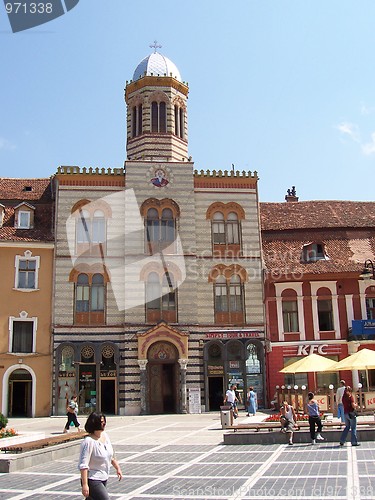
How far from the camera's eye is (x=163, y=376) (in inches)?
1371

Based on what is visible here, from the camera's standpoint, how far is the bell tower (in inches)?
1543

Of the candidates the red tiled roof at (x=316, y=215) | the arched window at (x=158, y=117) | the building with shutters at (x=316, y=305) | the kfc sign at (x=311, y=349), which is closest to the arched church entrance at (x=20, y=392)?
the building with shutters at (x=316, y=305)

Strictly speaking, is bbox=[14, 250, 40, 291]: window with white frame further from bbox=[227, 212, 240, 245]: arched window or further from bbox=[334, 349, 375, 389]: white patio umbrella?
bbox=[334, 349, 375, 389]: white patio umbrella

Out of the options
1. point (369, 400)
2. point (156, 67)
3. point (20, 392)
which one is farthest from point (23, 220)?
point (369, 400)

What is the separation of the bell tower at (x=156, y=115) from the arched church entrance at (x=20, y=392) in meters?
14.9

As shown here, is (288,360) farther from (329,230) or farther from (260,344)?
(329,230)

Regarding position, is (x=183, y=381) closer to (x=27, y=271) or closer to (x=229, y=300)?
(x=229, y=300)

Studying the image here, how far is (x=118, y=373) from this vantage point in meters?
34.2

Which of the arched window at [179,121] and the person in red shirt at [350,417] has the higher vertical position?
the arched window at [179,121]

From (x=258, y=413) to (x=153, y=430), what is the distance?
8.75 metres

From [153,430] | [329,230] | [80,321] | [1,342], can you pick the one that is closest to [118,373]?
[80,321]

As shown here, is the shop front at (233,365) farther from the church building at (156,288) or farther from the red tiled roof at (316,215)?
the red tiled roof at (316,215)

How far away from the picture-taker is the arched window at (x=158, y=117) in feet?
130

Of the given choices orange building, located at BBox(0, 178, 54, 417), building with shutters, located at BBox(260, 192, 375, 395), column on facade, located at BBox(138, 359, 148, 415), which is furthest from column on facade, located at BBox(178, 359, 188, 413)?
orange building, located at BBox(0, 178, 54, 417)
